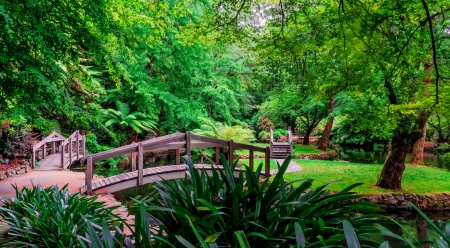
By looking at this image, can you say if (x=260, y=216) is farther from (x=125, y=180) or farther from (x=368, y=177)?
(x=368, y=177)

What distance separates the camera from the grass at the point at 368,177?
24.2 feet

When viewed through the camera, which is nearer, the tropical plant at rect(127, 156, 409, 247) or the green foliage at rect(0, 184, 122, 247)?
the tropical plant at rect(127, 156, 409, 247)

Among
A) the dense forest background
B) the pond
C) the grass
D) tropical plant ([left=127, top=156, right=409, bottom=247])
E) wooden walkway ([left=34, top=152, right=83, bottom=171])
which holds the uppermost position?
the dense forest background

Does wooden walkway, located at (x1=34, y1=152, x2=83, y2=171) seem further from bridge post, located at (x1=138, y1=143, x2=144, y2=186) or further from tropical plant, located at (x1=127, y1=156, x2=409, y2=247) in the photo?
tropical plant, located at (x1=127, y1=156, x2=409, y2=247)

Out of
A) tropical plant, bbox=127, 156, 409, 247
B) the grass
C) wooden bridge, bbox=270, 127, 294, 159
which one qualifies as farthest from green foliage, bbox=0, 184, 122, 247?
wooden bridge, bbox=270, 127, 294, 159

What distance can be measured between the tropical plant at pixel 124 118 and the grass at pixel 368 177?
285 inches

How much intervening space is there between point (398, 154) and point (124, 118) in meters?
10.6

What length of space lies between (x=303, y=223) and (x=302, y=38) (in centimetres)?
398

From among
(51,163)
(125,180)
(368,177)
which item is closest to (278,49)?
(125,180)

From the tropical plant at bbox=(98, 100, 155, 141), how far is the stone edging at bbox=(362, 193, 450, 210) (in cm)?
960

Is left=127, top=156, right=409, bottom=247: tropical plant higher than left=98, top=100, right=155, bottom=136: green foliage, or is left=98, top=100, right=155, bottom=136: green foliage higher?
left=98, top=100, right=155, bottom=136: green foliage

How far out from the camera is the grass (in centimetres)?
739

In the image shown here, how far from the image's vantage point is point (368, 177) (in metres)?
8.75

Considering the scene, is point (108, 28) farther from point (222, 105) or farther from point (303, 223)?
point (222, 105)
